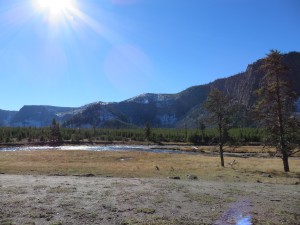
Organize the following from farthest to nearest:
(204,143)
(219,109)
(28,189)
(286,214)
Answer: (204,143) < (219,109) < (28,189) < (286,214)

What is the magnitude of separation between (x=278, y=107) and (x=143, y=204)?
29432 millimetres

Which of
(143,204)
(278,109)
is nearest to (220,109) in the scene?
(278,109)

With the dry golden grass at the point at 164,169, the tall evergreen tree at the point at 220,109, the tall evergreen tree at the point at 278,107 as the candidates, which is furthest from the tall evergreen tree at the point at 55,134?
the tall evergreen tree at the point at 278,107

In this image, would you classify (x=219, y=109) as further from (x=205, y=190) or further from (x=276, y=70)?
(x=205, y=190)

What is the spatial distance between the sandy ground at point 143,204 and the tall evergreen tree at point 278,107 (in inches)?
756

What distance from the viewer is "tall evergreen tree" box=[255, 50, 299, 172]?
4162 cm

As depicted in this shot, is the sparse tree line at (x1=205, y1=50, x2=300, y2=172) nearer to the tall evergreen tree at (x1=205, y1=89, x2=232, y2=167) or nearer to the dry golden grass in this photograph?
the dry golden grass

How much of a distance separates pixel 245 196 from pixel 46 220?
1117cm

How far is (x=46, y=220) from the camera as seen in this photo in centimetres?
1427

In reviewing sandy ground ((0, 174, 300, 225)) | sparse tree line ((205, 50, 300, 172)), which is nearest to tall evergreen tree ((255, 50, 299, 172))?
sparse tree line ((205, 50, 300, 172))

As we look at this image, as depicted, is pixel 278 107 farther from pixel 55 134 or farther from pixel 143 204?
pixel 55 134

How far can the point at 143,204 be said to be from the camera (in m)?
17.5

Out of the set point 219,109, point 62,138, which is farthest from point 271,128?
point 62,138

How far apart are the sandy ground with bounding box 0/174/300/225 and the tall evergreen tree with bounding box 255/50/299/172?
63.0 ft
